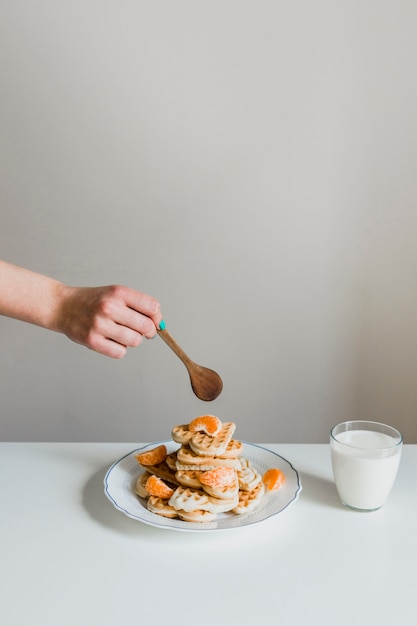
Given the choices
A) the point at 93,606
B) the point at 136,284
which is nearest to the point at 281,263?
the point at 136,284

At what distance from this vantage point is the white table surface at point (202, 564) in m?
0.80

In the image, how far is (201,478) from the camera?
1015mm

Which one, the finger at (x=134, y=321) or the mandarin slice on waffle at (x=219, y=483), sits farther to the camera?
the finger at (x=134, y=321)

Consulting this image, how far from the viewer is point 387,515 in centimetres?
104

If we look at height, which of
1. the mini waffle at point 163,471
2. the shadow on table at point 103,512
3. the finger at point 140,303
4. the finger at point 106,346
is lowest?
the shadow on table at point 103,512

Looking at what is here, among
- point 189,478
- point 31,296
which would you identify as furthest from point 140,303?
point 189,478

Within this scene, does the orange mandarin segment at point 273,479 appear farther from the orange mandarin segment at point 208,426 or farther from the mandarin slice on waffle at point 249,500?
the orange mandarin segment at point 208,426

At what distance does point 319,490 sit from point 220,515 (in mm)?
202

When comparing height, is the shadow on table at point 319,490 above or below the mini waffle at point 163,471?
above

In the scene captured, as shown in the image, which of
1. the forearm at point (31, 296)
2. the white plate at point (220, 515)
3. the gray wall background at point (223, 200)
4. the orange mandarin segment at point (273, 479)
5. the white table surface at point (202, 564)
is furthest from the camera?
the gray wall background at point (223, 200)

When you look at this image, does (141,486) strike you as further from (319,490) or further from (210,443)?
(319,490)

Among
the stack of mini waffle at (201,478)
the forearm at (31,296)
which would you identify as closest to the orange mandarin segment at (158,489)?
the stack of mini waffle at (201,478)

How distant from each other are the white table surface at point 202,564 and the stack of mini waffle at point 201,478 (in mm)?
36

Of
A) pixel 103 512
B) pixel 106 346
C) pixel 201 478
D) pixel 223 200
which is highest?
pixel 223 200
